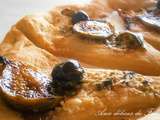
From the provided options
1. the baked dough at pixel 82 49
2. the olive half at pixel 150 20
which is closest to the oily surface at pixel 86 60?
the baked dough at pixel 82 49

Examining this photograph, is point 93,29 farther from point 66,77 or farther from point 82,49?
point 66,77

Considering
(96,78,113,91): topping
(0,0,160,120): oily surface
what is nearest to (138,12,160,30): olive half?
(0,0,160,120): oily surface

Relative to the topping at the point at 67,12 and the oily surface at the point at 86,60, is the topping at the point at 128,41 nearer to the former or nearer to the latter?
the oily surface at the point at 86,60

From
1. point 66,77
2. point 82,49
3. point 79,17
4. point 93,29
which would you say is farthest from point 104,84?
point 79,17

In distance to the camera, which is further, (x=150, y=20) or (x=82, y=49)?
(x=150, y=20)

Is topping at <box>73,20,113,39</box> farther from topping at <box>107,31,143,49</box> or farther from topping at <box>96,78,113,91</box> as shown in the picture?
topping at <box>96,78,113,91</box>

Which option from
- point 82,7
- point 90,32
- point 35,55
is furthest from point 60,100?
point 82,7
